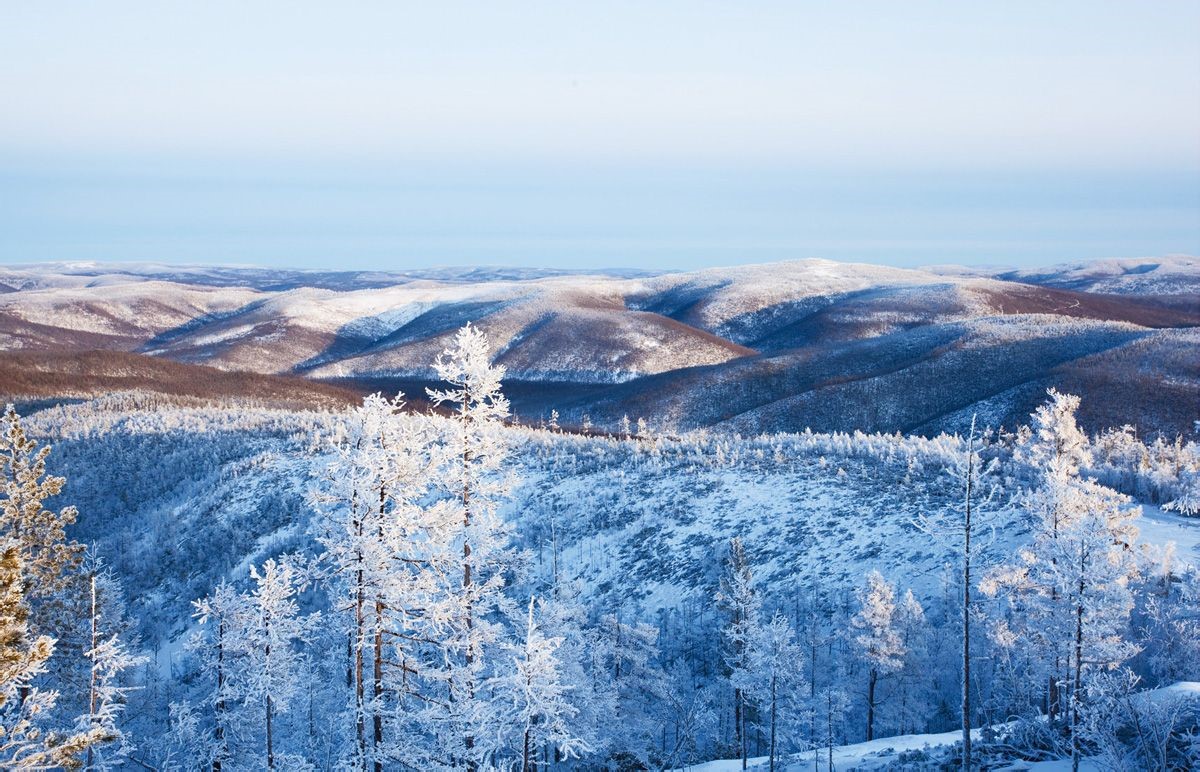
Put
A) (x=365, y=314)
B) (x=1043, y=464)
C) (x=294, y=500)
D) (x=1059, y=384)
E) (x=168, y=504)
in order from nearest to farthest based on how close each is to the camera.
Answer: (x=1043, y=464) < (x=294, y=500) < (x=168, y=504) < (x=1059, y=384) < (x=365, y=314)

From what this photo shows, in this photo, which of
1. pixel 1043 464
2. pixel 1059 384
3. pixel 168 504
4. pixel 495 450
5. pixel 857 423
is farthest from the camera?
pixel 857 423

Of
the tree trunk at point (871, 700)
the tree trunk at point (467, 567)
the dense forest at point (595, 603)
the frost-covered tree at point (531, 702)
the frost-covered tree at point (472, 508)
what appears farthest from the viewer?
the tree trunk at point (871, 700)

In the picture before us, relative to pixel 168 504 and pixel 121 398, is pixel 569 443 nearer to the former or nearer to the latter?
pixel 168 504

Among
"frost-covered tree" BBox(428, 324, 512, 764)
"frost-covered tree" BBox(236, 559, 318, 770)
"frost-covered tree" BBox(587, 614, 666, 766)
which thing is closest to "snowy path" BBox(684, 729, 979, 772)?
"frost-covered tree" BBox(587, 614, 666, 766)

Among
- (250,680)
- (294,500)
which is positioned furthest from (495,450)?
(294,500)

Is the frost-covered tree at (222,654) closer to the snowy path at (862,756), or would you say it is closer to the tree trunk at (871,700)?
the snowy path at (862,756)

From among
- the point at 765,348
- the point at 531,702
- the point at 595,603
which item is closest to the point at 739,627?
the point at 595,603

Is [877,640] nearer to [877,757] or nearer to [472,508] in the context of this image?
[877,757]

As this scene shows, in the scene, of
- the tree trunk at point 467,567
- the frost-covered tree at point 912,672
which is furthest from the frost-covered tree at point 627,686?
the tree trunk at point 467,567
